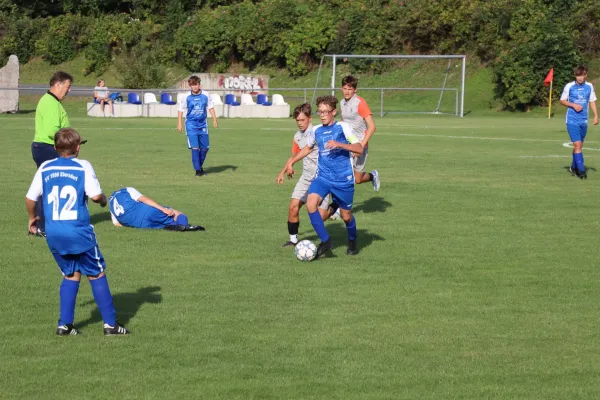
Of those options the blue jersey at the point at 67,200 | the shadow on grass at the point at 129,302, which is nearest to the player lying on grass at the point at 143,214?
the shadow on grass at the point at 129,302

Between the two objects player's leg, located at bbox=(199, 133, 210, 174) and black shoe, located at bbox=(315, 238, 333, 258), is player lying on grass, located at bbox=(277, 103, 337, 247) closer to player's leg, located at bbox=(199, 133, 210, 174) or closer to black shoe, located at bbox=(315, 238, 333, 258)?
black shoe, located at bbox=(315, 238, 333, 258)

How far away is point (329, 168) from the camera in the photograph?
11008 millimetres

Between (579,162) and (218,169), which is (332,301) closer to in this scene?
(579,162)

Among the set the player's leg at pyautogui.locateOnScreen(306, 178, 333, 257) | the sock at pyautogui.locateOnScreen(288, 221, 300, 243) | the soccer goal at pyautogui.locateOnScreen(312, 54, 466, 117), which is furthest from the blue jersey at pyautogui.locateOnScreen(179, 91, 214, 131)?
the soccer goal at pyautogui.locateOnScreen(312, 54, 466, 117)

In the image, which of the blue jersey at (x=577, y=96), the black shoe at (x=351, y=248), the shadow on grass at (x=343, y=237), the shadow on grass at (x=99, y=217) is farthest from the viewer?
the blue jersey at (x=577, y=96)

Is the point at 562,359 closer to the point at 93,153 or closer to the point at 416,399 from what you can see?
the point at 416,399

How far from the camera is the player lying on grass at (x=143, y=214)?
1290cm

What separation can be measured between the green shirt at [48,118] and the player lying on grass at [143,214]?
1225mm

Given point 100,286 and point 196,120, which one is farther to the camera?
point 196,120

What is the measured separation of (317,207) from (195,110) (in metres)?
8.84

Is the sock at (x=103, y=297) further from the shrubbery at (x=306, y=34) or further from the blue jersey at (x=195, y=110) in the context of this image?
the shrubbery at (x=306, y=34)

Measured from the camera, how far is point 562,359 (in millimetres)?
7109

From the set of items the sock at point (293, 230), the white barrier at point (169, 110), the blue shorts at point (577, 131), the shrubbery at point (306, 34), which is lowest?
the white barrier at point (169, 110)

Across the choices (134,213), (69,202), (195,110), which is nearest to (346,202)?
(134,213)
